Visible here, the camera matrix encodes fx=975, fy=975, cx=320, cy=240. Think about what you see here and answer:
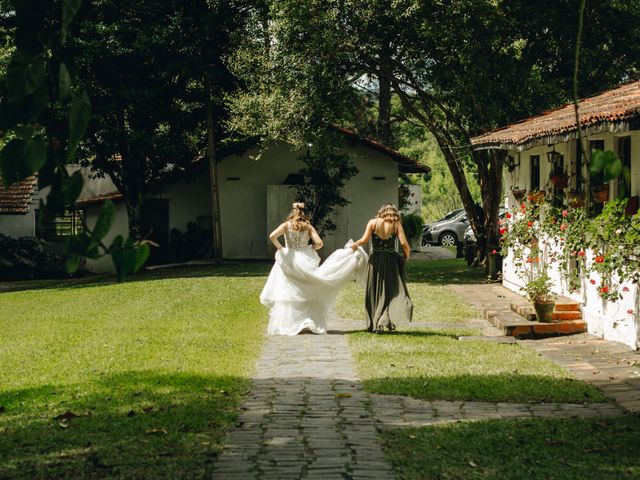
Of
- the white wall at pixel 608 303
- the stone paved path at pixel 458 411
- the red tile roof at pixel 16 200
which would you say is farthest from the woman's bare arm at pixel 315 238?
the red tile roof at pixel 16 200

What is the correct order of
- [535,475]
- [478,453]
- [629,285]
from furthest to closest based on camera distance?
[629,285] → [478,453] → [535,475]

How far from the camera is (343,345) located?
1259 cm

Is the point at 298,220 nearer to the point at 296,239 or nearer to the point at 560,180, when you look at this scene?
the point at 296,239

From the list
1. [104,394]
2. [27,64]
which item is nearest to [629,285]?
[104,394]

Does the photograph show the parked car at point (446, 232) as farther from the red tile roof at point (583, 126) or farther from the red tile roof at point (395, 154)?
the red tile roof at point (583, 126)

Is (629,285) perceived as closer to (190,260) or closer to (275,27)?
(275,27)

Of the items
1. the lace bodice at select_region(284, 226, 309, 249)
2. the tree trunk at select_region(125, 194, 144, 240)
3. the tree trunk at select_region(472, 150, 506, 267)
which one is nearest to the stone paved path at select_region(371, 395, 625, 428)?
the lace bodice at select_region(284, 226, 309, 249)

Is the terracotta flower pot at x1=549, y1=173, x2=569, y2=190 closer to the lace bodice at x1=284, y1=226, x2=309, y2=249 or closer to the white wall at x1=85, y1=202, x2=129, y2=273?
the lace bodice at x1=284, y1=226, x2=309, y2=249

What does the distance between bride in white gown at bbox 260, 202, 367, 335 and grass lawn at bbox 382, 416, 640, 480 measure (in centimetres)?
588

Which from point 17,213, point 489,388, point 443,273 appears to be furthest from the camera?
point 17,213

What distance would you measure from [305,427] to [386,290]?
6.08 m

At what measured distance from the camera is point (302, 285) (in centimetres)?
1379

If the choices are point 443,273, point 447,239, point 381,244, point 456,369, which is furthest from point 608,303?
point 447,239

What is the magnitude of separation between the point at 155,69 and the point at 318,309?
15767 millimetres
